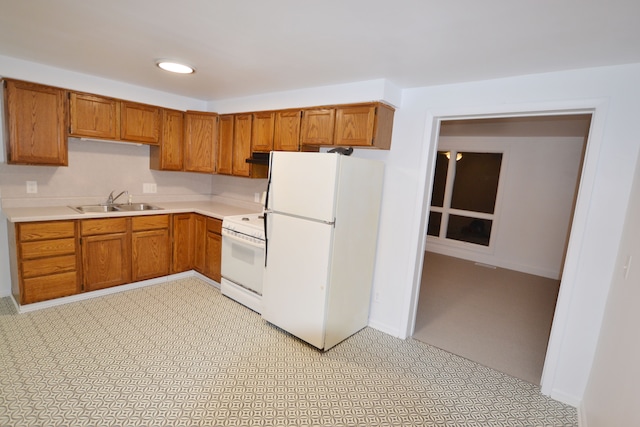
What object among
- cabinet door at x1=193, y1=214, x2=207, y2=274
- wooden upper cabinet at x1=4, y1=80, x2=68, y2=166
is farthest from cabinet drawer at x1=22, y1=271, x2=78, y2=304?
cabinet door at x1=193, y1=214, x2=207, y2=274

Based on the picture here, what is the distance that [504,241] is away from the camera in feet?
18.7

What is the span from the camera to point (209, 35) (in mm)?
2045

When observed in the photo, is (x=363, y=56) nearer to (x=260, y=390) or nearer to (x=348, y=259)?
(x=348, y=259)

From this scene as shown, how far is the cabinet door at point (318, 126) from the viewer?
294cm

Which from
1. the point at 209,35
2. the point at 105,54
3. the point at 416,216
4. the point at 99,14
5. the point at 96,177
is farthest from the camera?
the point at 96,177

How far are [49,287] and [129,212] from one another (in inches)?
38.7

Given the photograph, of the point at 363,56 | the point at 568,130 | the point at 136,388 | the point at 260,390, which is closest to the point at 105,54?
the point at 363,56

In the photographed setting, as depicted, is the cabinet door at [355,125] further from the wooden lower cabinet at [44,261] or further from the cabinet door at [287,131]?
the wooden lower cabinet at [44,261]

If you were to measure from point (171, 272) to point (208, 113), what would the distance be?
208 centimetres

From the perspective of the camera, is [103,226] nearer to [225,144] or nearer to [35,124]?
[35,124]

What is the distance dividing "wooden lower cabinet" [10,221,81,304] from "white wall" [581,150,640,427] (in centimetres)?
421

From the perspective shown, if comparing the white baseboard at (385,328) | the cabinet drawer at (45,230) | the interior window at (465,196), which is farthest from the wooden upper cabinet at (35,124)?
the interior window at (465,196)

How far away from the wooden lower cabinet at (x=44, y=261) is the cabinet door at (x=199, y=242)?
1.22 metres

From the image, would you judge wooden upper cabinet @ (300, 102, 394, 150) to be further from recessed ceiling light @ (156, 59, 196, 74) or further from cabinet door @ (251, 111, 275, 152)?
recessed ceiling light @ (156, 59, 196, 74)
